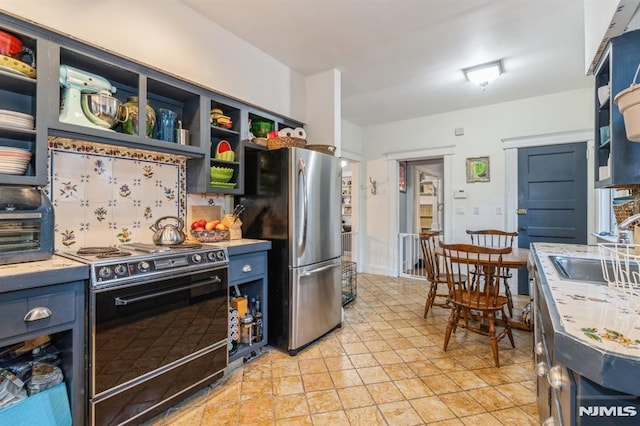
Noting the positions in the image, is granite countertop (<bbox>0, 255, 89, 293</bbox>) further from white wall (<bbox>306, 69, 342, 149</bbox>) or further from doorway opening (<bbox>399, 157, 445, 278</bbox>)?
doorway opening (<bbox>399, 157, 445, 278</bbox>)

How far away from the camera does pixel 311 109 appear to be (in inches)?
129

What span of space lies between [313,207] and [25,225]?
68.5 inches

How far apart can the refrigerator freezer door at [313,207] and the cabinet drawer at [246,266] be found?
234 millimetres

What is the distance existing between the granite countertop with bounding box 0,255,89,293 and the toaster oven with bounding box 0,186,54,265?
2.3 inches

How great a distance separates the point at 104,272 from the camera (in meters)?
1.45

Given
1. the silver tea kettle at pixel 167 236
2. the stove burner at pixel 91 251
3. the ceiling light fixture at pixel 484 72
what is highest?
the ceiling light fixture at pixel 484 72

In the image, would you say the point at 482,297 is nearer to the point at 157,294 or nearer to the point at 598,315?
the point at 598,315

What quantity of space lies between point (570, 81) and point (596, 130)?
216 cm

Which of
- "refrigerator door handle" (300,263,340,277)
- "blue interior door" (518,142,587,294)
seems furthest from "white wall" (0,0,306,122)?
"blue interior door" (518,142,587,294)

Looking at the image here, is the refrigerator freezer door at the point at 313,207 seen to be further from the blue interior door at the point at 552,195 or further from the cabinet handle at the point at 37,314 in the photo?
the blue interior door at the point at 552,195

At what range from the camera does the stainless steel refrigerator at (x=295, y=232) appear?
2.41 meters

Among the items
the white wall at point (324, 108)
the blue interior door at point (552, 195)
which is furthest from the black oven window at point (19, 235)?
the blue interior door at point (552, 195)
